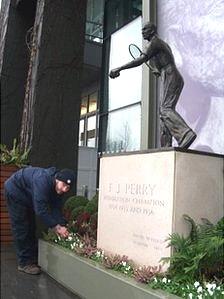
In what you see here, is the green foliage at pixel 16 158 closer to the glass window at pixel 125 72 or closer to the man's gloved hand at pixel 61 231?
the man's gloved hand at pixel 61 231

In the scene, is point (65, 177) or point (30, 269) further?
point (30, 269)

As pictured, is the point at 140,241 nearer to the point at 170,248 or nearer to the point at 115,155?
the point at 170,248

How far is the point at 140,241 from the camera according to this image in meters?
5.38

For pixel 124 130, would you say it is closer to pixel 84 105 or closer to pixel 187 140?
pixel 187 140

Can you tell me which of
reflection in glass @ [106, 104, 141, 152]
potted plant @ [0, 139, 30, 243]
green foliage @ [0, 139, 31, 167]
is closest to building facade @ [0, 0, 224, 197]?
reflection in glass @ [106, 104, 141, 152]

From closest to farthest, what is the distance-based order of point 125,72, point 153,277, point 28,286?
point 153,277
point 28,286
point 125,72

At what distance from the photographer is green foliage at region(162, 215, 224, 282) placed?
448 cm

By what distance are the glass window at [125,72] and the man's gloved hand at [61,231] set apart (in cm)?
539

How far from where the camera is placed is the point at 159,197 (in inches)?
200

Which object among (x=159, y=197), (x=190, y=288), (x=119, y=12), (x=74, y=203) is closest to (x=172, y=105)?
(x=159, y=197)

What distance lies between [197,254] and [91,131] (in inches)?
549

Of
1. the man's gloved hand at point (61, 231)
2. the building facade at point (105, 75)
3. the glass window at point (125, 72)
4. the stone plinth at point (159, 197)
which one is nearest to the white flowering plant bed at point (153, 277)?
the stone plinth at point (159, 197)

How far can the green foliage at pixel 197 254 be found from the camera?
14.7 ft

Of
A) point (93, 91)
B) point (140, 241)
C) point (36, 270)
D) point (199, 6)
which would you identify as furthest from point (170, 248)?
point (93, 91)
